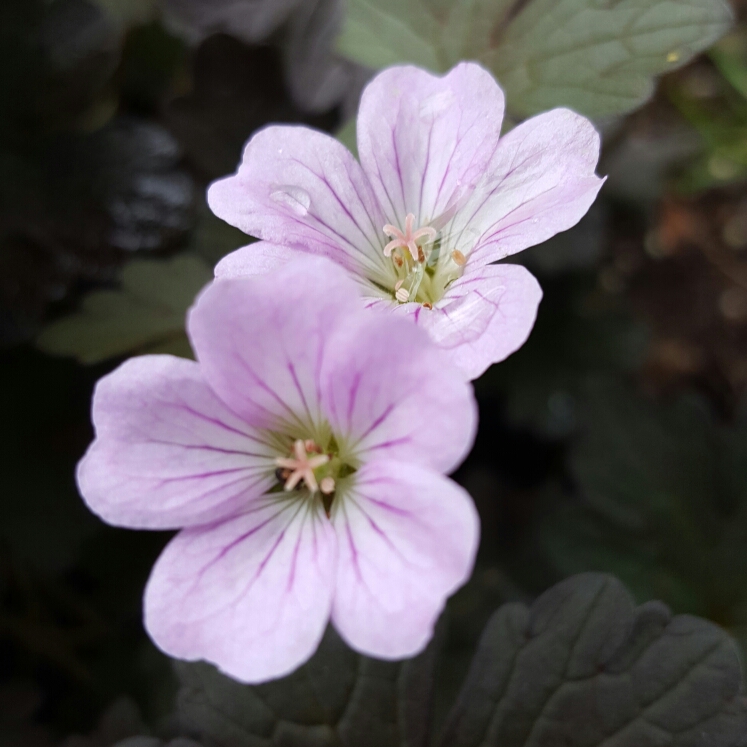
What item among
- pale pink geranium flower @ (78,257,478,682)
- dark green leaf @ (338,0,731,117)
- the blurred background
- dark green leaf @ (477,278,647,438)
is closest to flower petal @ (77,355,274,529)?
pale pink geranium flower @ (78,257,478,682)

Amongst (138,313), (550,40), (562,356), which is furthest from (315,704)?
Result: (562,356)

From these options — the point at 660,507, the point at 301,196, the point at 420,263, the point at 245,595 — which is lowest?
the point at 660,507

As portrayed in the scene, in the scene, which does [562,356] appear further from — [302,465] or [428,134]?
[302,465]

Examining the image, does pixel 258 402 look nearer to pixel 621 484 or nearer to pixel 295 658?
pixel 295 658

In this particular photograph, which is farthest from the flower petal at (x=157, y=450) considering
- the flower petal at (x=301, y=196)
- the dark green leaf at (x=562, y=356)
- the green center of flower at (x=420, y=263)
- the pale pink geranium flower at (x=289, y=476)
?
the dark green leaf at (x=562, y=356)

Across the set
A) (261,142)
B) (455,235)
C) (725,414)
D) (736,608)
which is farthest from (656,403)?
(261,142)

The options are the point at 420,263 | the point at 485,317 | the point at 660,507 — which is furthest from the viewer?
the point at 660,507
